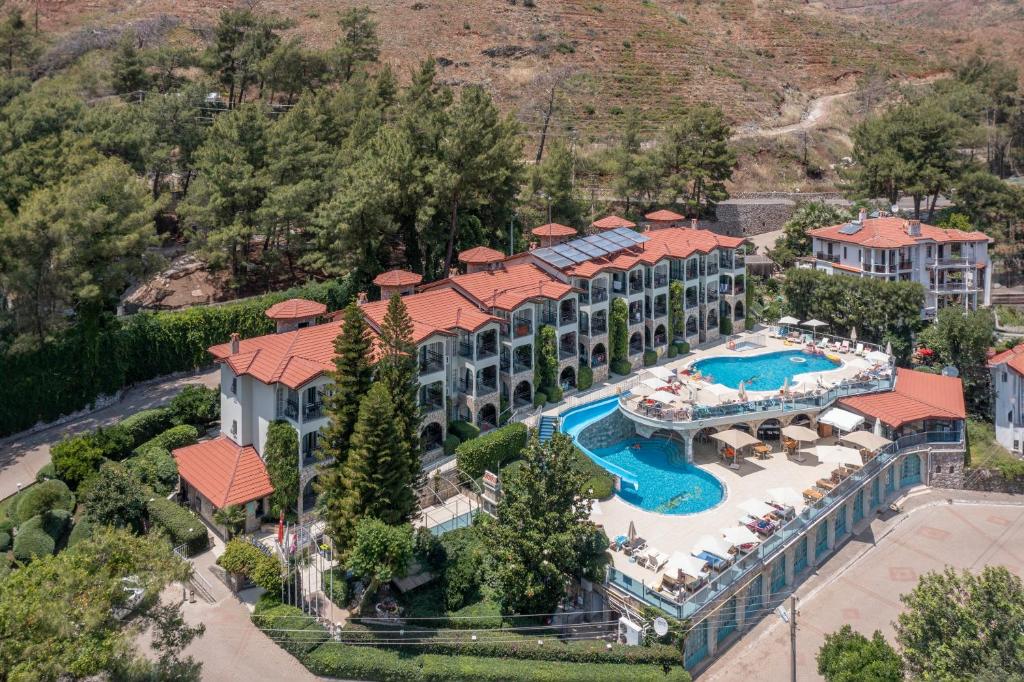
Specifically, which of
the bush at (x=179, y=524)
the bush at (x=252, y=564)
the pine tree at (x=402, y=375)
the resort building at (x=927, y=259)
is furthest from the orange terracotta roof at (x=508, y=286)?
the resort building at (x=927, y=259)

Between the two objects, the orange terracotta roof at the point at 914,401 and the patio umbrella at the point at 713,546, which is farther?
the orange terracotta roof at the point at 914,401

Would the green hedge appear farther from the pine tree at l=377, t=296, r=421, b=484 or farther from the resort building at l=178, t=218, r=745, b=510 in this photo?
the pine tree at l=377, t=296, r=421, b=484

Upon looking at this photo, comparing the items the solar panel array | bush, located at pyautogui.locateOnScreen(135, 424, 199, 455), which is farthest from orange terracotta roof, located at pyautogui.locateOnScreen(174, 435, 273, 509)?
the solar panel array

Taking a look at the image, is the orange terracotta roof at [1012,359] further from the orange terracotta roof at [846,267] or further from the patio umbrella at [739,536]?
the patio umbrella at [739,536]

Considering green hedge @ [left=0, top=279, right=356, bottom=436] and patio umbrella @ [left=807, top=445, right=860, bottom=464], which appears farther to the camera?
green hedge @ [left=0, top=279, right=356, bottom=436]

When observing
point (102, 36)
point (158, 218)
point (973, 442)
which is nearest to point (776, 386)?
point (973, 442)

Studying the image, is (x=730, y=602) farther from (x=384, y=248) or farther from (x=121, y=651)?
(x=384, y=248)

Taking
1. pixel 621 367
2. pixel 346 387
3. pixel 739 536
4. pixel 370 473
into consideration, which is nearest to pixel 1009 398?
pixel 621 367
